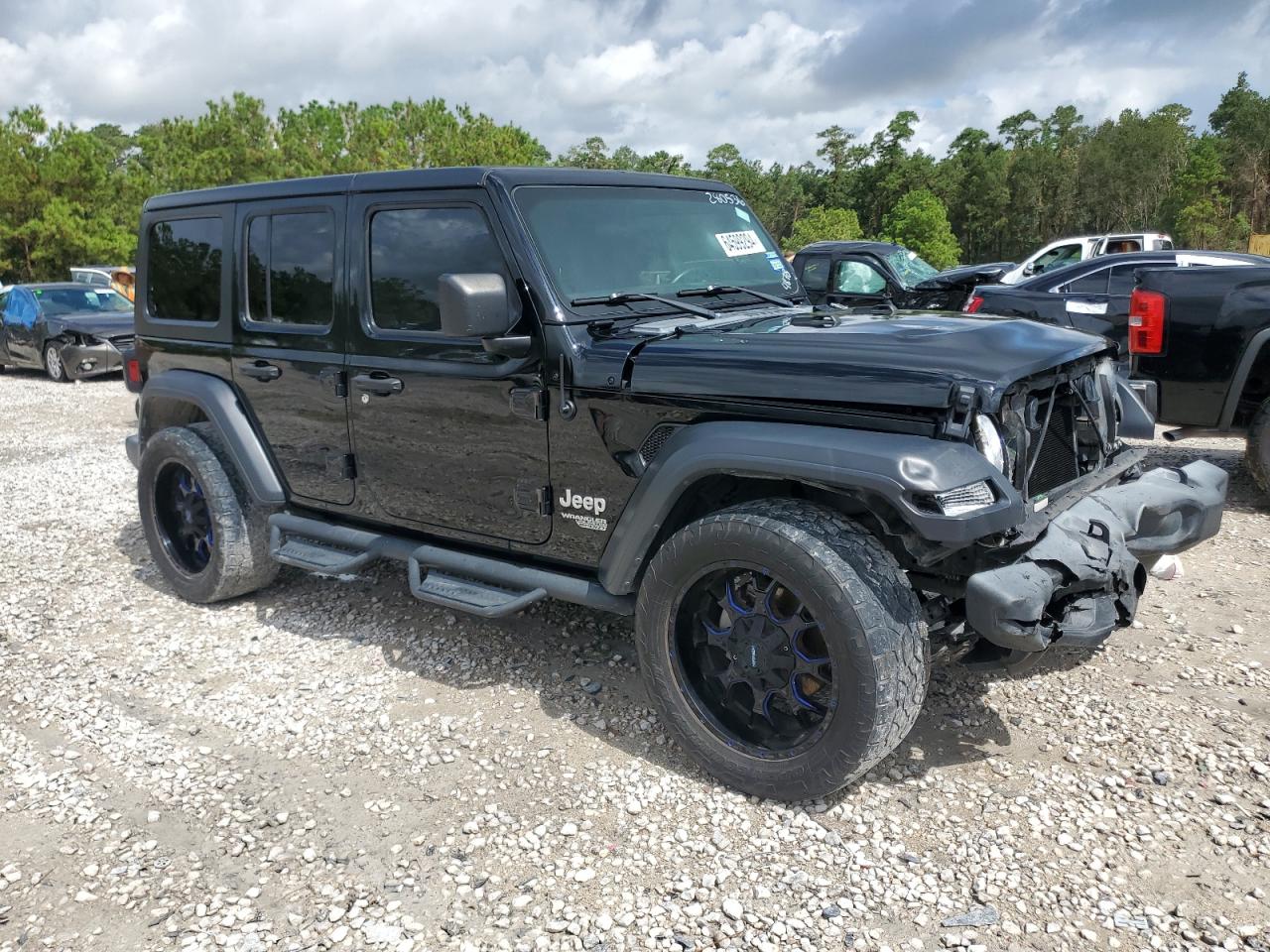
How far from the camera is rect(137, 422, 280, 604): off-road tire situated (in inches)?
191

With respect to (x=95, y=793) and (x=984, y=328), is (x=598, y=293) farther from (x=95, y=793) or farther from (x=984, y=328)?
(x=95, y=793)

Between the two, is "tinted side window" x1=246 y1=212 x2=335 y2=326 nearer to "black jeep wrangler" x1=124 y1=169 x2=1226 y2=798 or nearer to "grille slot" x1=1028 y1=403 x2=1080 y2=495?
"black jeep wrangler" x1=124 y1=169 x2=1226 y2=798

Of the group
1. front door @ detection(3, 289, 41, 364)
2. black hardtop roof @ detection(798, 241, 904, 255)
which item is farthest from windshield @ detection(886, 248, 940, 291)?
front door @ detection(3, 289, 41, 364)

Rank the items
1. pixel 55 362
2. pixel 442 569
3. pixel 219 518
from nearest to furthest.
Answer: pixel 442 569
pixel 219 518
pixel 55 362

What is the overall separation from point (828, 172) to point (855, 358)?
220 feet

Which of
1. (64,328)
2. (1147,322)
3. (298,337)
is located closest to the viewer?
(298,337)

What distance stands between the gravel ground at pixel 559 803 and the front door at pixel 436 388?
794 mm

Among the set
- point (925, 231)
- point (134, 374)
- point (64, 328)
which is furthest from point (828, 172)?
point (134, 374)

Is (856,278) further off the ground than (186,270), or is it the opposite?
(856,278)

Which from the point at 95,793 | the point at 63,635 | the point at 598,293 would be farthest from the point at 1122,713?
the point at 63,635

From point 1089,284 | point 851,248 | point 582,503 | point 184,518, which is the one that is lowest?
point 184,518

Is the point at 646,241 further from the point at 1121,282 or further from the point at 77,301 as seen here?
the point at 77,301

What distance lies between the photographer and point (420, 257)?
12.9 ft

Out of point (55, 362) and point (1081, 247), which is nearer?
point (55, 362)
